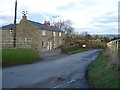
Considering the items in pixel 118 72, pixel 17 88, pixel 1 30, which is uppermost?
pixel 1 30

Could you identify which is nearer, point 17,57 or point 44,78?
point 44,78

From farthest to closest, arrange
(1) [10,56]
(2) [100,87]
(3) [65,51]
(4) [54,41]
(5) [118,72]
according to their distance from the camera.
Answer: (4) [54,41] < (3) [65,51] < (1) [10,56] < (5) [118,72] < (2) [100,87]

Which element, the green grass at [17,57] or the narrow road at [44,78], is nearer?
the narrow road at [44,78]

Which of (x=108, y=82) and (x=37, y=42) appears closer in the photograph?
(x=108, y=82)

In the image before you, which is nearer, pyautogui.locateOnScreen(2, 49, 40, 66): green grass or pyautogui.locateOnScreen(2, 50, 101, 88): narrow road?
pyautogui.locateOnScreen(2, 50, 101, 88): narrow road

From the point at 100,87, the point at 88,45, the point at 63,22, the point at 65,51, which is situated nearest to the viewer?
the point at 100,87

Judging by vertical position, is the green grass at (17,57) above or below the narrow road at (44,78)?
above

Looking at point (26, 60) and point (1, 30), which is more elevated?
point (1, 30)

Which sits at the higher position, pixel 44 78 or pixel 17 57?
pixel 17 57

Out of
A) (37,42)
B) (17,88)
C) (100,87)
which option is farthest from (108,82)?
(37,42)

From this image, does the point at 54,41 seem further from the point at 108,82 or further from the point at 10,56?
the point at 108,82

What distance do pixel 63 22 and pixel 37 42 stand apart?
2122 inches

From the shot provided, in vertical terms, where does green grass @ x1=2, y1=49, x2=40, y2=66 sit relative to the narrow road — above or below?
above

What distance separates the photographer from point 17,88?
15453 millimetres
